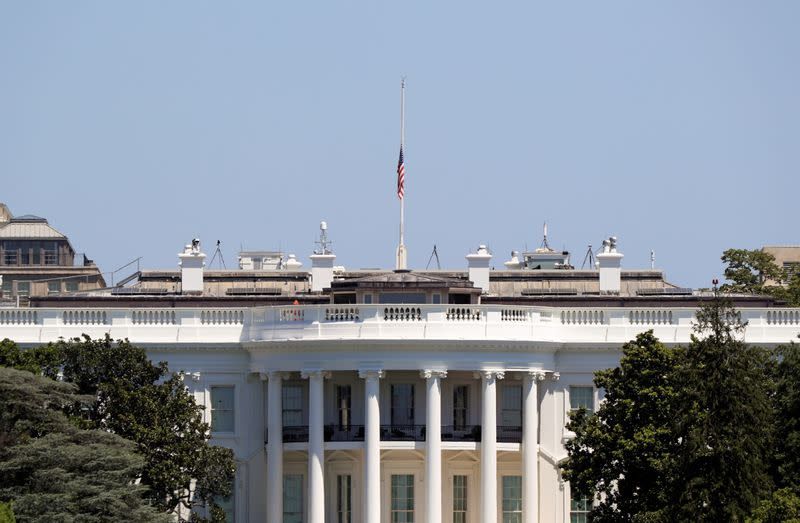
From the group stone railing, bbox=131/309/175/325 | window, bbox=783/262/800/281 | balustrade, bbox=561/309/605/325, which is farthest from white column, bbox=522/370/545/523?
window, bbox=783/262/800/281

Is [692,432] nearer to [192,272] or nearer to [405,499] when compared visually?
[405,499]

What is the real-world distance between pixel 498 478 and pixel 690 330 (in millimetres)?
10234

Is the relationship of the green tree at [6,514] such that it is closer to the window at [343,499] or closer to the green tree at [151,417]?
the green tree at [151,417]

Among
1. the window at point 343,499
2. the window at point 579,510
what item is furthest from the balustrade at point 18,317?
the window at point 579,510

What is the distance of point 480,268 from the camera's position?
135 metres

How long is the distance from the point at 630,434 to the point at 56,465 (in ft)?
72.3

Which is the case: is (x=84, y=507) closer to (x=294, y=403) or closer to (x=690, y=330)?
(x=294, y=403)

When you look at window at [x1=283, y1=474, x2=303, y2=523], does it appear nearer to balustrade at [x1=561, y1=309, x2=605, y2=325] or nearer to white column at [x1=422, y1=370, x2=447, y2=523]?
white column at [x1=422, y1=370, x2=447, y2=523]

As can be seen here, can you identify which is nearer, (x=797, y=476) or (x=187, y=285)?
(x=797, y=476)

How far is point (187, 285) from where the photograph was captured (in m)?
137

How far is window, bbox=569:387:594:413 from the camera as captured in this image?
417 ft

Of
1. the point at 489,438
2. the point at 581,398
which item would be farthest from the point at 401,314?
the point at 581,398

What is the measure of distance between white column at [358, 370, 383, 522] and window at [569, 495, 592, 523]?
890 centimetres

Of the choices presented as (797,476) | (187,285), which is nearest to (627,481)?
(797,476)
